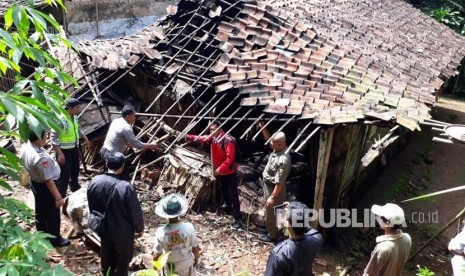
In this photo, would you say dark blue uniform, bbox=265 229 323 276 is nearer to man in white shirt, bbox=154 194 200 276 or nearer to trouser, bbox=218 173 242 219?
man in white shirt, bbox=154 194 200 276

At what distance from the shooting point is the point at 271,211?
6.90 metres

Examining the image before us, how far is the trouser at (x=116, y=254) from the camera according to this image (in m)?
5.22

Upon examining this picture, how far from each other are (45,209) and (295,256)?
359 cm

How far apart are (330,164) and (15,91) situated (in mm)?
5632

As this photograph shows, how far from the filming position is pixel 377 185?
10406 millimetres

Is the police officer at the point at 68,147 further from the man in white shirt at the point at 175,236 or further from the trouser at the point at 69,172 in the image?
the man in white shirt at the point at 175,236

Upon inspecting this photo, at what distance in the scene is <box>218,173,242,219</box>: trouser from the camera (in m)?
7.34

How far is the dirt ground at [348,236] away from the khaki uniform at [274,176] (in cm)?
37

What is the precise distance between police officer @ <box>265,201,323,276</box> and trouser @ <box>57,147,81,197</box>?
4136mm

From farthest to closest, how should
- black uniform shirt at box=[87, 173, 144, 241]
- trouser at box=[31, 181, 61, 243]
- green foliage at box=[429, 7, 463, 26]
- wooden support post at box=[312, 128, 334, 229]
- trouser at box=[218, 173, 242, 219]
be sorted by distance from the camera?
green foliage at box=[429, 7, 463, 26], trouser at box=[218, 173, 242, 219], wooden support post at box=[312, 128, 334, 229], trouser at box=[31, 181, 61, 243], black uniform shirt at box=[87, 173, 144, 241]

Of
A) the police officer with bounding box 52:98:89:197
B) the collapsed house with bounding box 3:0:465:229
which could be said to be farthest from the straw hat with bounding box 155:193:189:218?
the police officer with bounding box 52:98:89:197

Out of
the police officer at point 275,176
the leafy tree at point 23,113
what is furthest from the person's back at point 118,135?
the leafy tree at point 23,113

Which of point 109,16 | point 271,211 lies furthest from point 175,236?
point 109,16

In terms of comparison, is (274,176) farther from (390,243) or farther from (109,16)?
(109,16)
